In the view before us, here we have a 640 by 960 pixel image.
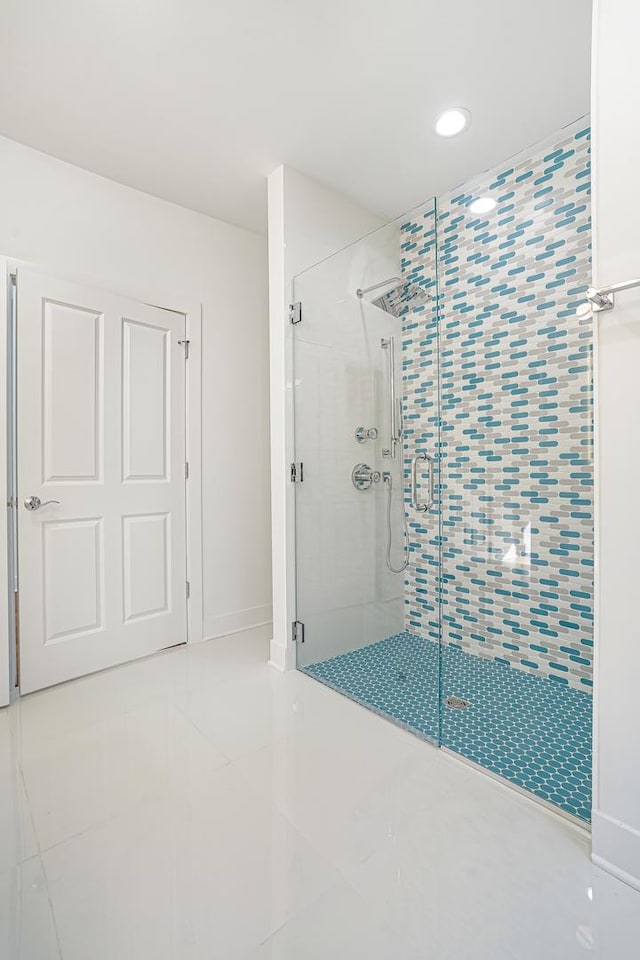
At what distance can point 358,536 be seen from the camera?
2514 millimetres

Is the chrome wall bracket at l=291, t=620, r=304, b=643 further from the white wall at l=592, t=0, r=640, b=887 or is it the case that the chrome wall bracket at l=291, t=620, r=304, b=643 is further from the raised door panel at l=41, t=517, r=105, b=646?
the white wall at l=592, t=0, r=640, b=887

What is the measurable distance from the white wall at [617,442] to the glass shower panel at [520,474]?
261 millimetres

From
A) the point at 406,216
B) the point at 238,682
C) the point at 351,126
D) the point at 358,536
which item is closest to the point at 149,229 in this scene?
the point at 351,126

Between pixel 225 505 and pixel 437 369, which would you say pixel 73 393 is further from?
pixel 437 369

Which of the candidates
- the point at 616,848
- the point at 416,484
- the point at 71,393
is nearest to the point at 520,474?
the point at 416,484

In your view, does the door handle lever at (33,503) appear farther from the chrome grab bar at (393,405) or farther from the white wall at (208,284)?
the chrome grab bar at (393,405)

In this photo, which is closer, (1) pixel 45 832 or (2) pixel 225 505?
(1) pixel 45 832

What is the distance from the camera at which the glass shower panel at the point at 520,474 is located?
1.69 meters

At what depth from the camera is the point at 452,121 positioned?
84.4 inches

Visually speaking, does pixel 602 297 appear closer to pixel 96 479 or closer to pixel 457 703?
pixel 457 703

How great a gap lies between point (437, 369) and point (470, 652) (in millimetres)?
1306

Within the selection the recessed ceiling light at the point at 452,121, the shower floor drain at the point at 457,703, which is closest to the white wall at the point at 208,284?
the recessed ceiling light at the point at 452,121

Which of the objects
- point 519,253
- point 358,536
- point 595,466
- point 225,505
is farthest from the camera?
point 225,505

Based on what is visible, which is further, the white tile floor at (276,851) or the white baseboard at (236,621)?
the white baseboard at (236,621)
